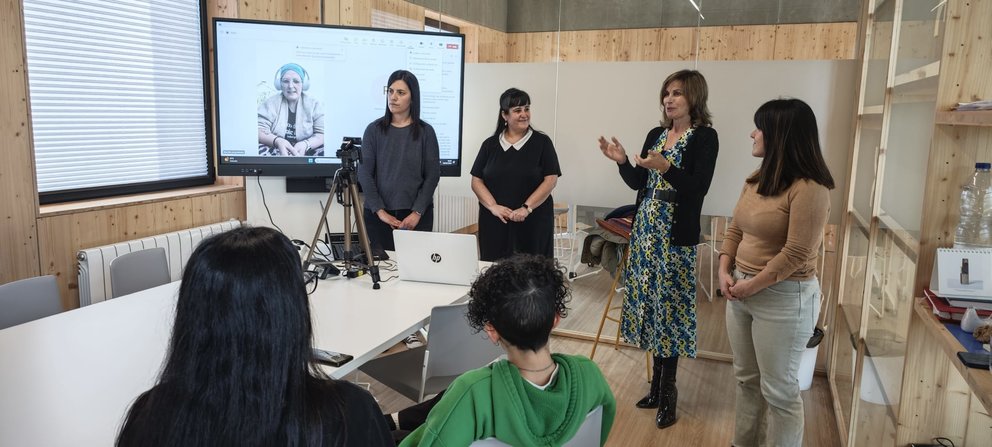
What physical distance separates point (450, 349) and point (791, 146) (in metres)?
1.32

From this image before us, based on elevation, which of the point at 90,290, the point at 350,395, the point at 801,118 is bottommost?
the point at 90,290

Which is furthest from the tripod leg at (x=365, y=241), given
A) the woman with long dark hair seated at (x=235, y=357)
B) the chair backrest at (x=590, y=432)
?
the woman with long dark hair seated at (x=235, y=357)

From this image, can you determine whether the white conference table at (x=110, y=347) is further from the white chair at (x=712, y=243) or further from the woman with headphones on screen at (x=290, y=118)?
the white chair at (x=712, y=243)

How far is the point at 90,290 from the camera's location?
10.4ft

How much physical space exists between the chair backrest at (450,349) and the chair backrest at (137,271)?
148 centimetres

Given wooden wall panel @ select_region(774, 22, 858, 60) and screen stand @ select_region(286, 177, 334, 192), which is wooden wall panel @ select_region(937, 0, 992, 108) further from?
screen stand @ select_region(286, 177, 334, 192)

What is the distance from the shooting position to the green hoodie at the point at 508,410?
134cm

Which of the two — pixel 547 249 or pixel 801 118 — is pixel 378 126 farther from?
pixel 801 118

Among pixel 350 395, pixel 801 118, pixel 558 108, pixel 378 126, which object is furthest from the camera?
pixel 558 108

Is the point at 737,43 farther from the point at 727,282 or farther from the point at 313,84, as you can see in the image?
the point at 313,84

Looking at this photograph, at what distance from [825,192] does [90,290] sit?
10.6ft

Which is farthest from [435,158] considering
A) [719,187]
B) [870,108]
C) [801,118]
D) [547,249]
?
[870,108]

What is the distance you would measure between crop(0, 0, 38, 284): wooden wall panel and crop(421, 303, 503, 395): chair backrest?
2054mm

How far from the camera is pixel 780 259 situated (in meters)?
2.20
